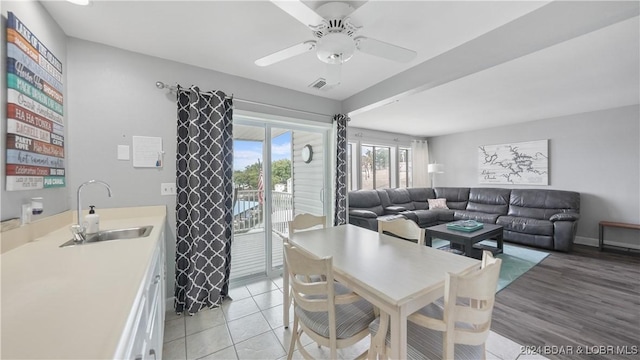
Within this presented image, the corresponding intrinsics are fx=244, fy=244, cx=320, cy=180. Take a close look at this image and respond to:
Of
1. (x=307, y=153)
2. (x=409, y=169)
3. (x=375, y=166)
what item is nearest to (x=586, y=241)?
(x=409, y=169)

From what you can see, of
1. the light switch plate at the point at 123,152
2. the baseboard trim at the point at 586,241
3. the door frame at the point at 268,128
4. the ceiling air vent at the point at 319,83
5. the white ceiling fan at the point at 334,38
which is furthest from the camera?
the baseboard trim at the point at 586,241

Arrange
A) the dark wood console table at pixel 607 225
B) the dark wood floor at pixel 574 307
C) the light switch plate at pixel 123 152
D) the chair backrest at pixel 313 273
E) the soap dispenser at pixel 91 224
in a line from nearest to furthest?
the chair backrest at pixel 313 273, the soap dispenser at pixel 91 224, the dark wood floor at pixel 574 307, the light switch plate at pixel 123 152, the dark wood console table at pixel 607 225

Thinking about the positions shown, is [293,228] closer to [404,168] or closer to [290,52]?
[290,52]

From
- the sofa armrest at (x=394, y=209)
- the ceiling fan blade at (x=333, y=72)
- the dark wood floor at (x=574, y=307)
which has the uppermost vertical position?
the ceiling fan blade at (x=333, y=72)

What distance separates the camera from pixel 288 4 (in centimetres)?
125

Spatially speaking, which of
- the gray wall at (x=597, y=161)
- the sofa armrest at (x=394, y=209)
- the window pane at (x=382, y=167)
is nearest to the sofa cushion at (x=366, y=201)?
the sofa armrest at (x=394, y=209)

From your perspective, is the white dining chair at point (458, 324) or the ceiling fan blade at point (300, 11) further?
the ceiling fan blade at point (300, 11)

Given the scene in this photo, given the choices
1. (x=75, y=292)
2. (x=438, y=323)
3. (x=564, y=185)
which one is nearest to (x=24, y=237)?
(x=75, y=292)

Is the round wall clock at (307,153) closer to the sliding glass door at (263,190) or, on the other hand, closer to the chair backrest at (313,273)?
the sliding glass door at (263,190)

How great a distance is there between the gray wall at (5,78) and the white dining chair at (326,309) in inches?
59.6

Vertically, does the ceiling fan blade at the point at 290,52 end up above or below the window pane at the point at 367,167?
above

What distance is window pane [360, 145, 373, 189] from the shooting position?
591 cm

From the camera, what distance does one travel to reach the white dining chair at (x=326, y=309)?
125 cm

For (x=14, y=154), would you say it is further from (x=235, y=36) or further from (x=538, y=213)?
(x=538, y=213)
